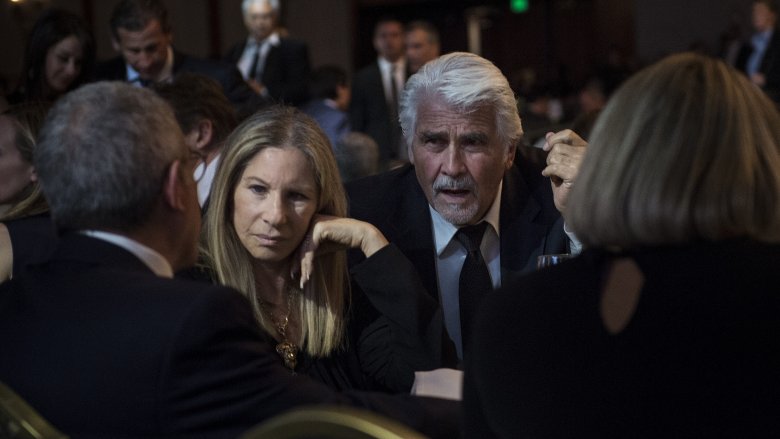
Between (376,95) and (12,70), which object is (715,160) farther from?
(12,70)

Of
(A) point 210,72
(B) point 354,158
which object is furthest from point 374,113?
(A) point 210,72

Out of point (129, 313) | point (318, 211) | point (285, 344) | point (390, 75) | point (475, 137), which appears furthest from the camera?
point (390, 75)

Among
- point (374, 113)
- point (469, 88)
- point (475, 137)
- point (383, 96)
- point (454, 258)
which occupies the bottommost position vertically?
point (374, 113)

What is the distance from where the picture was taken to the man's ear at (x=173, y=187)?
5.95 feet

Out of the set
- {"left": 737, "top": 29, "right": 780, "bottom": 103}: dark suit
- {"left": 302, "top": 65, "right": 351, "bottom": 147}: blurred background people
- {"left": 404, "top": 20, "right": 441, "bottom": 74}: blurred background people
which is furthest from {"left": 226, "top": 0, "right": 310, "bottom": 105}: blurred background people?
{"left": 737, "top": 29, "right": 780, "bottom": 103}: dark suit

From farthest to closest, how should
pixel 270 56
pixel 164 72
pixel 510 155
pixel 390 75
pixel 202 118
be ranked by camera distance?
1. pixel 390 75
2. pixel 270 56
3. pixel 164 72
4. pixel 202 118
5. pixel 510 155

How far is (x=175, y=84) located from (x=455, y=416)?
252 centimetres

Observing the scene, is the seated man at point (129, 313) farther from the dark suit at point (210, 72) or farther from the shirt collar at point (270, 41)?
the shirt collar at point (270, 41)

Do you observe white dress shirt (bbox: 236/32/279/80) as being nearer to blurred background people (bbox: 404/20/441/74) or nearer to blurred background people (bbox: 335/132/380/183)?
blurred background people (bbox: 404/20/441/74)

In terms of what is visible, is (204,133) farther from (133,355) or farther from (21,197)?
(133,355)

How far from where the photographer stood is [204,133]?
3998mm

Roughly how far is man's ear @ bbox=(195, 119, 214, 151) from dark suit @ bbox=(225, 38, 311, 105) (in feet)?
10.9

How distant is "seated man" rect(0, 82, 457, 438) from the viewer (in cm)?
167

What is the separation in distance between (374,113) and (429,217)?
16.0 ft
